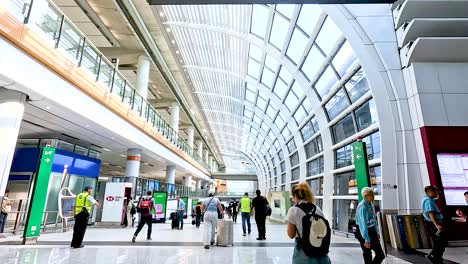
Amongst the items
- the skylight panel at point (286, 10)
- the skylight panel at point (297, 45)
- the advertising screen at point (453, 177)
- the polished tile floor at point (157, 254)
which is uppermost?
the skylight panel at point (286, 10)

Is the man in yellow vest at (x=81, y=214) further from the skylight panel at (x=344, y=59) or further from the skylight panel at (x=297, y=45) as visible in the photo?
the skylight panel at (x=297, y=45)

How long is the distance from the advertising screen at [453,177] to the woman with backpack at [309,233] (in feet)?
20.5

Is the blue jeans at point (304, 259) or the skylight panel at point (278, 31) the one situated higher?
the skylight panel at point (278, 31)

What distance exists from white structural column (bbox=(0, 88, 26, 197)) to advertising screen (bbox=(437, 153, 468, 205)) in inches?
424

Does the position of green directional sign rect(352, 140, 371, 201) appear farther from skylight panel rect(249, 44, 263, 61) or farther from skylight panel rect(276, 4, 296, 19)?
skylight panel rect(249, 44, 263, 61)

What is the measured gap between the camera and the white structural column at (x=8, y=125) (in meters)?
6.56

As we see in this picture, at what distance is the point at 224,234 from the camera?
720 centimetres

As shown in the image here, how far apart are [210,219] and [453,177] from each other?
622cm

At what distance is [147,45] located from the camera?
49.9ft

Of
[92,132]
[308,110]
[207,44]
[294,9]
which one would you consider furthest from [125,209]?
[294,9]

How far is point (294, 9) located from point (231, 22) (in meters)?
3.41

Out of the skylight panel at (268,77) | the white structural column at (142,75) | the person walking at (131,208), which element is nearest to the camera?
the person walking at (131,208)

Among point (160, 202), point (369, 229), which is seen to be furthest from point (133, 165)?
point (369, 229)

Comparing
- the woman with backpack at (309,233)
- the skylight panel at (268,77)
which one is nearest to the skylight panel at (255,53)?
the skylight panel at (268,77)
